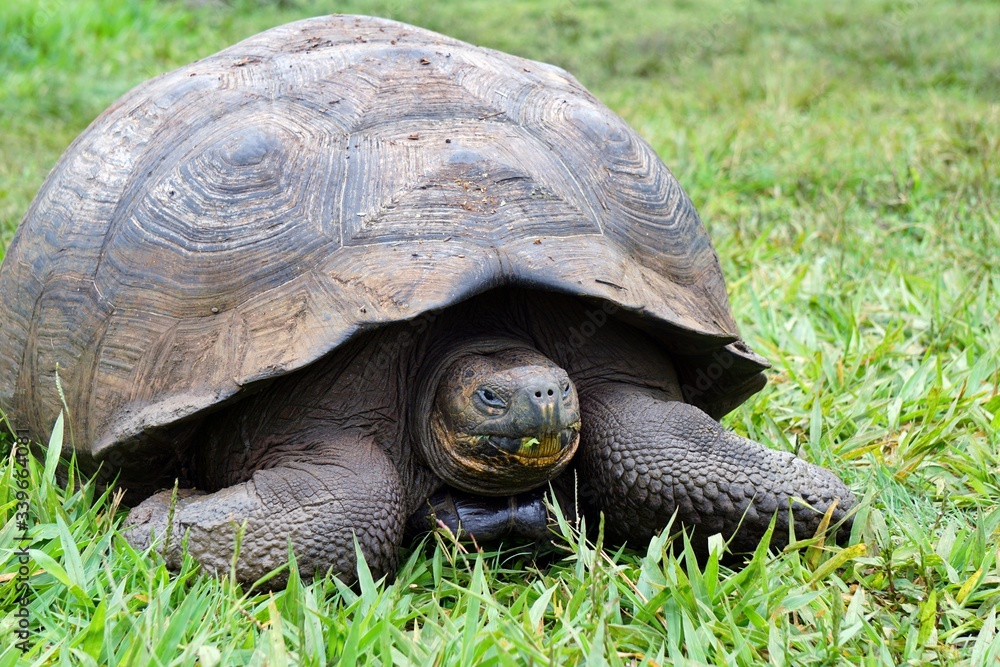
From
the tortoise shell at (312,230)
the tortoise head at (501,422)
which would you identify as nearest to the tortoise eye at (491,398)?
the tortoise head at (501,422)

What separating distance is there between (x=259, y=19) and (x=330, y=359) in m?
8.50

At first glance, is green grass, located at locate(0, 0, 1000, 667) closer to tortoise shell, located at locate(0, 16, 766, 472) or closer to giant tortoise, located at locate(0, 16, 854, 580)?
giant tortoise, located at locate(0, 16, 854, 580)

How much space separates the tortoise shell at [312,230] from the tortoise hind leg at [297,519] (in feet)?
0.77

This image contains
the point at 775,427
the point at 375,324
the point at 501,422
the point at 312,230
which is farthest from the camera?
the point at 775,427

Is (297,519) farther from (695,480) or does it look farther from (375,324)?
(695,480)

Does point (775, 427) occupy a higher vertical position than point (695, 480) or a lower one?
lower

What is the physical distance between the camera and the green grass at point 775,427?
82.9 inches

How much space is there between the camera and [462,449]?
8.32 feet

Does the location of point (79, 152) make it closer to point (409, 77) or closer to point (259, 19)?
point (409, 77)

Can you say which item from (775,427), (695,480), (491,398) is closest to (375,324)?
(491,398)

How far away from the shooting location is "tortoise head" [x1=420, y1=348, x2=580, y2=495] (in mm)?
2410

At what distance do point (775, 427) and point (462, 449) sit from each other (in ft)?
4.20

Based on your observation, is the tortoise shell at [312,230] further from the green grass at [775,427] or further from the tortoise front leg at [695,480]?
the green grass at [775,427]

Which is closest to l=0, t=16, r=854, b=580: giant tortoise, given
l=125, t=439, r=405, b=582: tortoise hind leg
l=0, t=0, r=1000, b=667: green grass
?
l=125, t=439, r=405, b=582: tortoise hind leg
